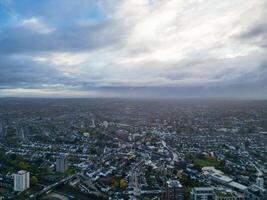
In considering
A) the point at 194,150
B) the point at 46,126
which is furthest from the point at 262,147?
the point at 46,126

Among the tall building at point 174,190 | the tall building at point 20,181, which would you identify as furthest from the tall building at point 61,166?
the tall building at point 174,190

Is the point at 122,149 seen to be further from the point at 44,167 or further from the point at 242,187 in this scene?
the point at 242,187

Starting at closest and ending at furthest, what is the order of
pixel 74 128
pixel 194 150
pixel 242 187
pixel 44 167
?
pixel 242 187, pixel 44 167, pixel 194 150, pixel 74 128

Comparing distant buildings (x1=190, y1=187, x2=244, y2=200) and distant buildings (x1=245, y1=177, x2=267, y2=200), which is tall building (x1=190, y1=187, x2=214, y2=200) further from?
distant buildings (x1=245, y1=177, x2=267, y2=200)

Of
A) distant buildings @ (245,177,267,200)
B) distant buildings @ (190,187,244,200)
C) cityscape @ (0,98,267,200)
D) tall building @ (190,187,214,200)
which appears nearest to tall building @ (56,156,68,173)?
cityscape @ (0,98,267,200)

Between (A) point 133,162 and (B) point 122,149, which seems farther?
(B) point 122,149
